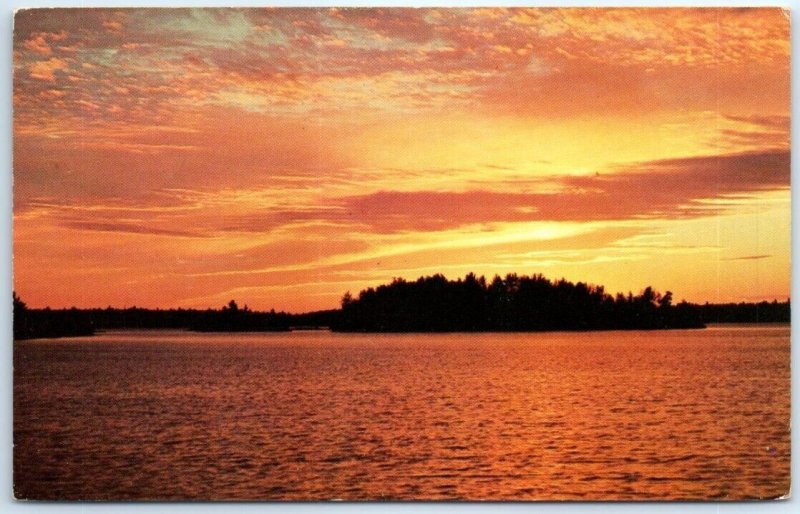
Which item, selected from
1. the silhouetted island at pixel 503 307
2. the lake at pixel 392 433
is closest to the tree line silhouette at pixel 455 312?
the silhouetted island at pixel 503 307

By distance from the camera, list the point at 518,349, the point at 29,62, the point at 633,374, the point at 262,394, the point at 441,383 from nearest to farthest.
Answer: the point at 29,62 → the point at 518,349 → the point at 262,394 → the point at 633,374 → the point at 441,383

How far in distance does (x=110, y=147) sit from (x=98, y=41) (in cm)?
68

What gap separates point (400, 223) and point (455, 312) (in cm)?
71

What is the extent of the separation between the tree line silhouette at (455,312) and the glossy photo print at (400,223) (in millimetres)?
21

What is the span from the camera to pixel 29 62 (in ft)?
22.9

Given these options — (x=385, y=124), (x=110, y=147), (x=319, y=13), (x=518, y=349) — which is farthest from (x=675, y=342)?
(x=110, y=147)

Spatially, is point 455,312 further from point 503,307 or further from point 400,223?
point 400,223

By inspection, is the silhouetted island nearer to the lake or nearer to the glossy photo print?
the glossy photo print

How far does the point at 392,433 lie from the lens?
9.14 m

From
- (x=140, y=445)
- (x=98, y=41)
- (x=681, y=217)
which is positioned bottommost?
(x=140, y=445)

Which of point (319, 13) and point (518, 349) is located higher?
point (319, 13)

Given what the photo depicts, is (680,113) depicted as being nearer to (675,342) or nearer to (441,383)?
(675,342)

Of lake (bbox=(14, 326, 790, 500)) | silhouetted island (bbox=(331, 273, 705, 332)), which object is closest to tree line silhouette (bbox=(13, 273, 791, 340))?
silhouetted island (bbox=(331, 273, 705, 332))

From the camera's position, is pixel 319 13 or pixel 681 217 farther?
pixel 681 217
